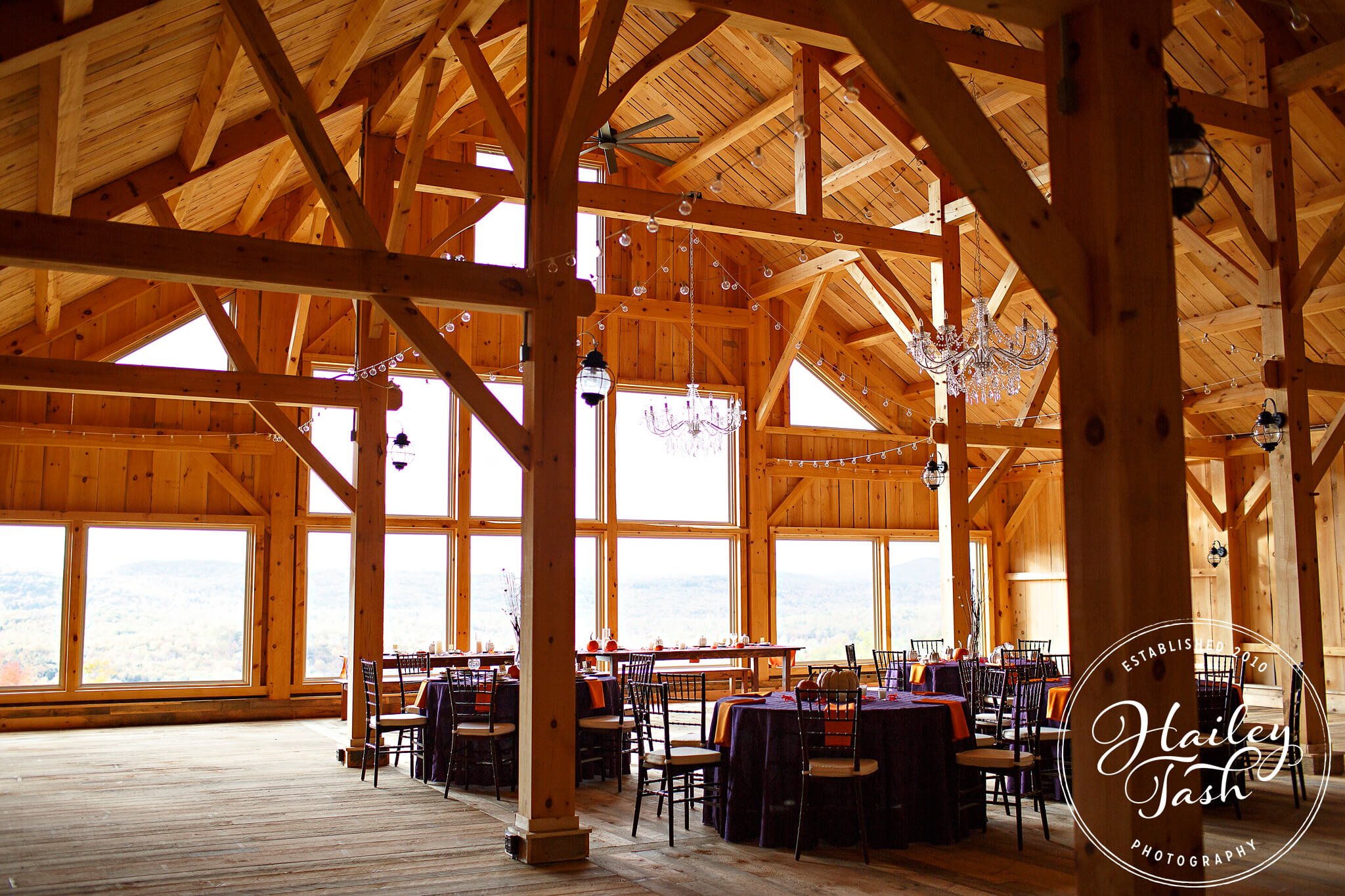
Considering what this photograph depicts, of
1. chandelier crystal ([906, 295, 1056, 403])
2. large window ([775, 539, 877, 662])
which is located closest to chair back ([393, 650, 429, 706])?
chandelier crystal ([906, 295, 1056, 403])

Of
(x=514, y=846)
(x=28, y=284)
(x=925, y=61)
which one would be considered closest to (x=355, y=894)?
(x=514, y=846)

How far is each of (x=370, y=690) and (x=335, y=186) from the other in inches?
166

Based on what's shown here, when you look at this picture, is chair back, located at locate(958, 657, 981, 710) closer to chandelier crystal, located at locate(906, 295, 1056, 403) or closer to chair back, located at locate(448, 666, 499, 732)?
chandelier crystal, located at locate(906, 295, 1056, 403)

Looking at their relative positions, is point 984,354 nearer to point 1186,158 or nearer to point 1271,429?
point 1271,429

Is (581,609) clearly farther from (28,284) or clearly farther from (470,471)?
(28,284)

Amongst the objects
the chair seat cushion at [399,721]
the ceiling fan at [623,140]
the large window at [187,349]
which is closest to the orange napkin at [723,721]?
the chair seat cushion at [399,721]

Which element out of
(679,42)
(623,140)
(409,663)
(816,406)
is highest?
(679,42)

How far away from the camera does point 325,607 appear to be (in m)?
12.5

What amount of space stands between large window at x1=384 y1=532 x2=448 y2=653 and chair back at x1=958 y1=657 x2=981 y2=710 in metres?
6.56

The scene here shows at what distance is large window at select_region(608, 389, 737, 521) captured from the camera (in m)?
14.0

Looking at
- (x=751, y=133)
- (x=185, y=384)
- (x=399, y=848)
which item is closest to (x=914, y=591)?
(x=751, y=133)

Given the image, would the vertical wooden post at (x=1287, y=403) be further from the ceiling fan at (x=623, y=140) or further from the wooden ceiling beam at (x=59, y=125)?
the wooden ceiling beam at (x=59, y=125)

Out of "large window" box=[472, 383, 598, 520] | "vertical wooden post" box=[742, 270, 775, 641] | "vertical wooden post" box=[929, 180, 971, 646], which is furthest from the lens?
"vertical wooden post" box=[742, 270, 775, 641]

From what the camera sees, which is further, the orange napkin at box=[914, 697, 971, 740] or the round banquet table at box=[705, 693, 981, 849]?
the orange napkin at box=[914, 697, 971, 740]
